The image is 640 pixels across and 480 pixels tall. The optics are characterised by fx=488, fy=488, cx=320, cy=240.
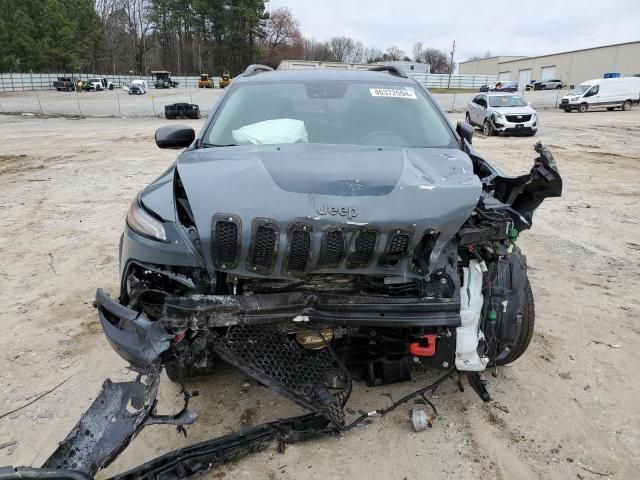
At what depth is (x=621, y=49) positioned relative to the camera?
191 feet

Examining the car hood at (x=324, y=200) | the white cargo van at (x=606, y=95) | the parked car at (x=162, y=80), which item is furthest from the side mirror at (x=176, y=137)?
the parked car at (x=162, y=80)

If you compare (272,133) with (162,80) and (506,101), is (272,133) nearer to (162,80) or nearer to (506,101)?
(506,101)

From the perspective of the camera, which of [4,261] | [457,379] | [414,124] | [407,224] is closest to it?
[407,224]

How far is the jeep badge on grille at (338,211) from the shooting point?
6.99 ft

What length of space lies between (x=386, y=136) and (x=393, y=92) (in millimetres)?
625

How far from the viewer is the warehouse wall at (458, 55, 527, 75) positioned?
8700 cm

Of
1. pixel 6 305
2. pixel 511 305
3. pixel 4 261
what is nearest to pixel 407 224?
pixel 511 305

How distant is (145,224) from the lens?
2348mm

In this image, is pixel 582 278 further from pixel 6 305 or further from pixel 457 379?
pixel 6 305

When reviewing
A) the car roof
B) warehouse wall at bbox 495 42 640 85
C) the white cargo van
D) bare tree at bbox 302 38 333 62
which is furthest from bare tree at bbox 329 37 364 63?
the car roof

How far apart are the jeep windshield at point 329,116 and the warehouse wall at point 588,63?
65.5 m

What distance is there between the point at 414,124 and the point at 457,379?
1.77 metres

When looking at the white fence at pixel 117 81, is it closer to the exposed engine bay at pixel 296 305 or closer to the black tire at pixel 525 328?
the black tire at pixel 525 328

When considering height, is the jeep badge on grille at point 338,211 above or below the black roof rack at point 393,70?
below
